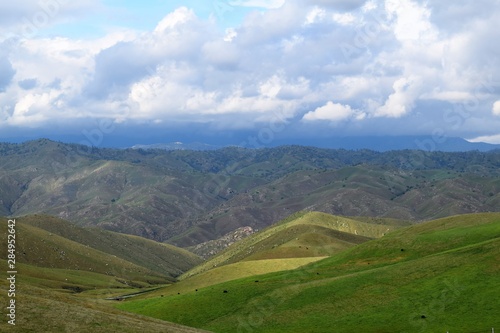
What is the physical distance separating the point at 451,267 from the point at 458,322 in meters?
18.6

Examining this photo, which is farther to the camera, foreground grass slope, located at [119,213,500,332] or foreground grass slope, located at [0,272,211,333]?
foreground grass slope, located at [119,213,500,332]

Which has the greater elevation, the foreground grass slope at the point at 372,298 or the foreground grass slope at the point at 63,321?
the foreground grass slope at the point at 63,321

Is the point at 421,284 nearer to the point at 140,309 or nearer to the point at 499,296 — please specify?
the point at 499,296

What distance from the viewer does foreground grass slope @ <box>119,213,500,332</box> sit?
77000 mm

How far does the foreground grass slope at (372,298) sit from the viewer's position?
77000 mm

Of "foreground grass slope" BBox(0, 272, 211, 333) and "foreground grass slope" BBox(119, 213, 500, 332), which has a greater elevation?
"foreground grass slope" BBox(0, 272, 211, 333)

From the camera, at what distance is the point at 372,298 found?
284ft

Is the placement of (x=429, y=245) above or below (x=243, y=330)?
above

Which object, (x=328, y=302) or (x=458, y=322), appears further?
(x=328, y=302)

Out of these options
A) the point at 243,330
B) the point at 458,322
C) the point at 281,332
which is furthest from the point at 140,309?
the point at 458,322

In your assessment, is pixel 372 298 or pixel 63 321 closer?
pixel 63 321

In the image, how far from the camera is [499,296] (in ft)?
253

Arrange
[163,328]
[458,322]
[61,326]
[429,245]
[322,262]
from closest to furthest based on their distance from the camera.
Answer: [61,326], [163,328], [458,322], [429,245], [322,262]

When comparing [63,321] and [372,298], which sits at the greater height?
[63,321]
